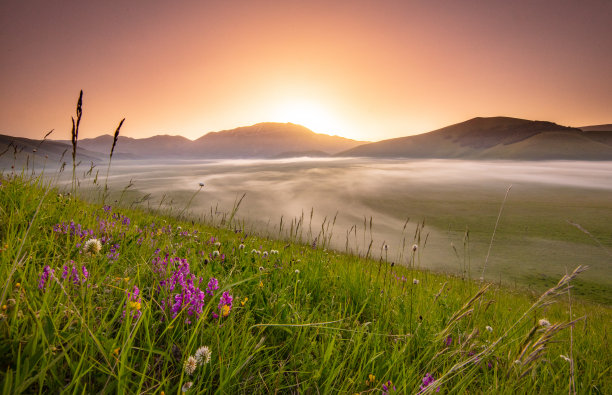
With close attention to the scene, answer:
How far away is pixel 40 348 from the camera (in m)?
1.25

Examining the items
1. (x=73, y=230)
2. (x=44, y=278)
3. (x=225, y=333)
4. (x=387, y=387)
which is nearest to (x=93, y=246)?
(x=44, y=278)

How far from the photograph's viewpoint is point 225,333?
1.72 metres

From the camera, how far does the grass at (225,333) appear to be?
1.30 meters

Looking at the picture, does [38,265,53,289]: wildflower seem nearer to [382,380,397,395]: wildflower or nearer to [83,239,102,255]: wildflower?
[83,239,102,255]: wildflower

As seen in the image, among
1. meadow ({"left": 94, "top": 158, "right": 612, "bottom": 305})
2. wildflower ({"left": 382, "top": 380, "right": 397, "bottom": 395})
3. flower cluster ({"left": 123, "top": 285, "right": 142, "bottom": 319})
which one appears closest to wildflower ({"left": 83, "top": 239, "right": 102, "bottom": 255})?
flower cluster ({"left": 123, "top": 285, "right": 142, "bottom": 319})

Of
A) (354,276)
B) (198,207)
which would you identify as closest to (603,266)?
(354,276)

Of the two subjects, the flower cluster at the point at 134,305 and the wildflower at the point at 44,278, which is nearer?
the flower cluster at the point at 134,305

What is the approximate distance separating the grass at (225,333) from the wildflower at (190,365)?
0.05 metres

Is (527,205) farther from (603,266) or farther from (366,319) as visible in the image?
(366,319)

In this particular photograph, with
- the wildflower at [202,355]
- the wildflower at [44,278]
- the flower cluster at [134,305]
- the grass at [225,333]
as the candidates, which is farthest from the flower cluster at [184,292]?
the wildflower at [44,278]

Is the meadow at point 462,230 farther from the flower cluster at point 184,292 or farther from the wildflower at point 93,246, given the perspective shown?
the wildflower at point 93,246

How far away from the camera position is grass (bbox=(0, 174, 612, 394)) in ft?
4.25

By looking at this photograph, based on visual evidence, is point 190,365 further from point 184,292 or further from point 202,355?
point 184,292

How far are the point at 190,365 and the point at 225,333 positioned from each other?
18.1 inches
